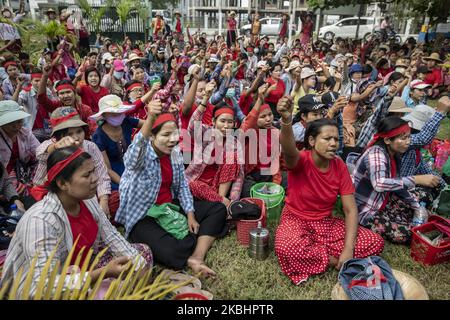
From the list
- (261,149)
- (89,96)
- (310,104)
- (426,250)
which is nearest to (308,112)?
(310,104)

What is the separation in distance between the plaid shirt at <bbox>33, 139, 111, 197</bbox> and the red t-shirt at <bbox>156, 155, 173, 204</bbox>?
2.17 ft

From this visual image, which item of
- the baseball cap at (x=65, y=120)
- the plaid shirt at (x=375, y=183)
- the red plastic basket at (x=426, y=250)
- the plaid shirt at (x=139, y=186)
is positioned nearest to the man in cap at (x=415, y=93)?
the plaid shirt at (x=375, y=183)

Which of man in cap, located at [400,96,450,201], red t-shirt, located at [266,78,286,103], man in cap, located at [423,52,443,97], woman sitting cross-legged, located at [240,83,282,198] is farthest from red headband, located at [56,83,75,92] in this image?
man in cap, located at [423,52,443,97]

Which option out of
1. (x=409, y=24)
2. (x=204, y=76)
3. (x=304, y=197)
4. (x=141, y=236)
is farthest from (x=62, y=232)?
(x=409, y=24)

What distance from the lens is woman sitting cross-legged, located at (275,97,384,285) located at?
9.57 ft

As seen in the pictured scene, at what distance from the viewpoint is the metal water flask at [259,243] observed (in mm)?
3195

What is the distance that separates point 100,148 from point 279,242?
2.39 m

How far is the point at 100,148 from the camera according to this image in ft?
12.9

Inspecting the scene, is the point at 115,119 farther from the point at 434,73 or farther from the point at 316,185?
the point at 434,73

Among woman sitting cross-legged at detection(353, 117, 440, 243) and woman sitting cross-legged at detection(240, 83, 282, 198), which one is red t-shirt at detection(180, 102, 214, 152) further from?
woman sitting cross-legged at detection(353, 117, 440, 243)

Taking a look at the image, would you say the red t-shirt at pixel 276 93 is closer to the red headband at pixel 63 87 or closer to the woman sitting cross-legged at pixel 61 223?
the red headband at pixel 63 87

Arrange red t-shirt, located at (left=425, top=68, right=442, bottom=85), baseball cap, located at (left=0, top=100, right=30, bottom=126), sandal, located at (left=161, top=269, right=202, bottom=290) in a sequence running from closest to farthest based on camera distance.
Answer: sandal, located at (left=161, top=269, right=202, bottom=290)
baseball cap, located at (left=0, top=100, right=30, bottom=126)
red t-shirt, located at (left=425, top=68, right=442, bottom=85)

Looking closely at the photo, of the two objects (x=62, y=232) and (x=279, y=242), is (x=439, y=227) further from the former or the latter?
(x=62, y=232)

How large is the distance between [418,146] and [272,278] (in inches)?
91.8
